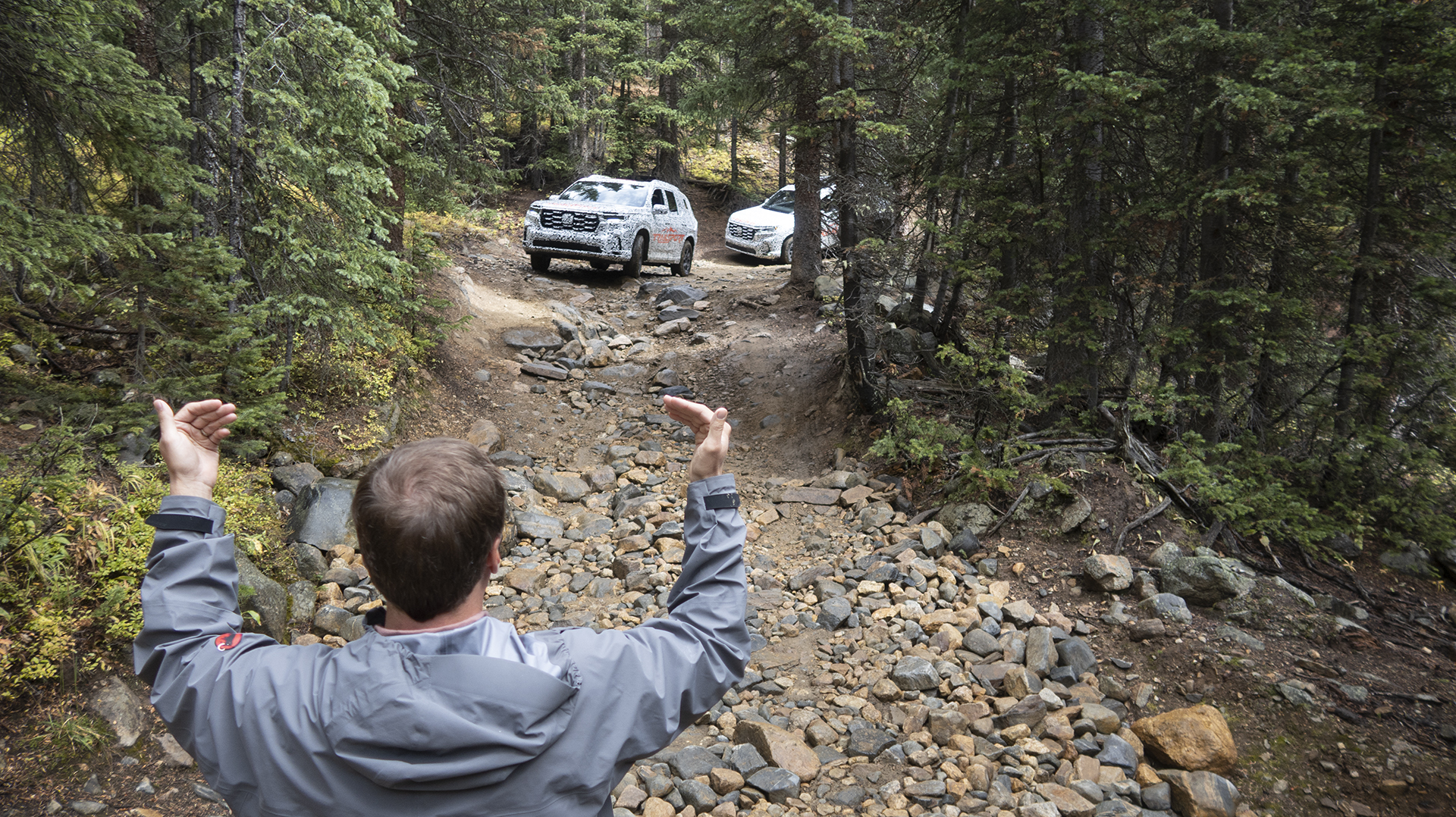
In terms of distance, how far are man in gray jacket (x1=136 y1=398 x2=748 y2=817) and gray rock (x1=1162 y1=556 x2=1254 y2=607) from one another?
5.64 m

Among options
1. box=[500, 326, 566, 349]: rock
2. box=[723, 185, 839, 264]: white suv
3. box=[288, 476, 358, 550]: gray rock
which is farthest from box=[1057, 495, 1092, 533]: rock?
box=[723, 185, 839, 264]: white suv

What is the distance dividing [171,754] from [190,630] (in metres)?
3.75

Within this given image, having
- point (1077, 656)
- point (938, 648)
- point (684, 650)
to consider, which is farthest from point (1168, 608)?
point (684, 650)

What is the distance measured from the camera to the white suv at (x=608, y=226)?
1669 cm

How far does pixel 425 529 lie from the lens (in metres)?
1.44

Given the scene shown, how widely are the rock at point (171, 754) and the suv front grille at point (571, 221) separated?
43.7 ft

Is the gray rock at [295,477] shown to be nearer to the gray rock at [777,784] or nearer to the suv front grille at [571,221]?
the gray rock at [777,784]

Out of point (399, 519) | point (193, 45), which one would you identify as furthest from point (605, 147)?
point (399, 519)

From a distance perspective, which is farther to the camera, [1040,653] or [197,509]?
[1040,653]

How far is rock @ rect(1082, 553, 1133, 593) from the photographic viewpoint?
6.25m

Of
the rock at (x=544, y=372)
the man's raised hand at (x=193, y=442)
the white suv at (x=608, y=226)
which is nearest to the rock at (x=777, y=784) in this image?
the man's raised hand at (x=193, y=442)

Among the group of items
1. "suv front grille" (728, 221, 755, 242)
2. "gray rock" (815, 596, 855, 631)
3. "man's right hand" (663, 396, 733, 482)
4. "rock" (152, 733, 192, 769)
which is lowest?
"gray rock" (815, 596, 855, 631)

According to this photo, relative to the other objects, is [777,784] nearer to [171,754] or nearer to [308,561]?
[171,754]

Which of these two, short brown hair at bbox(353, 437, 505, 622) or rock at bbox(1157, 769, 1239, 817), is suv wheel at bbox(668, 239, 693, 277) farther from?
short brown hair at bbox(353, 437, 505, 622)
